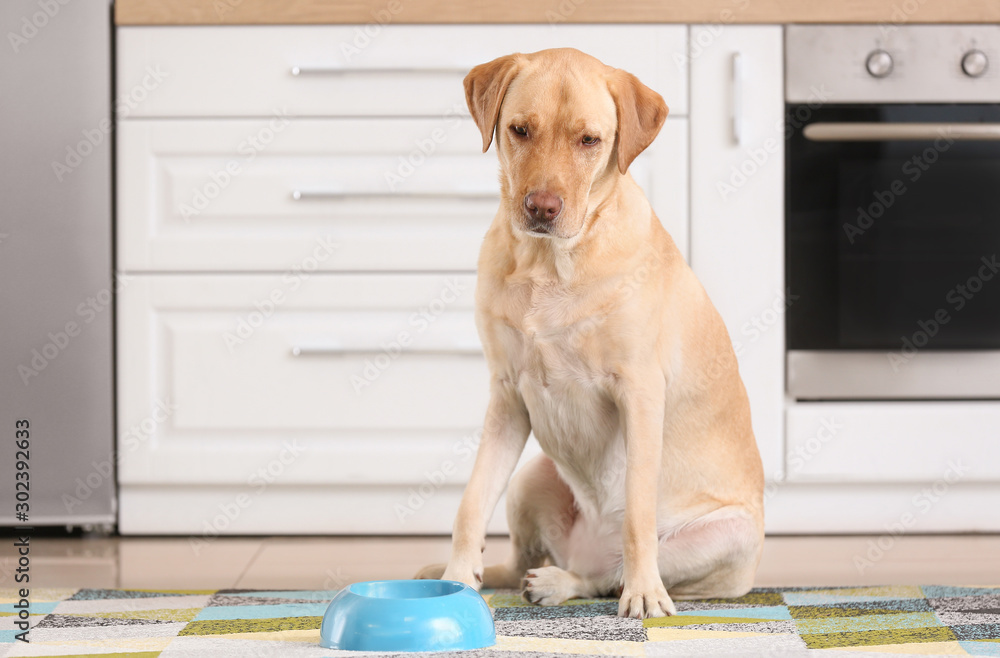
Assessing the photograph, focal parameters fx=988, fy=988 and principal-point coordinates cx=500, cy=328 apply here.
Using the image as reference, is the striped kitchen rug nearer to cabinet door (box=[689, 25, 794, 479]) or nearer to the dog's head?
the dog's head

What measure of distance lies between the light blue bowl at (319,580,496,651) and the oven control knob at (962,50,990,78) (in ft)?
6.18

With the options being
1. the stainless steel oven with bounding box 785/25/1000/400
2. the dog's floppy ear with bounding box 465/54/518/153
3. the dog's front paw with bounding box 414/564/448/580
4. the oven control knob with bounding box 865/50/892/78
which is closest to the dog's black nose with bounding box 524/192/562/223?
the dog's floppy ear with bounding box 465/54/518/153

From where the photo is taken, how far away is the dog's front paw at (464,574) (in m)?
1.59

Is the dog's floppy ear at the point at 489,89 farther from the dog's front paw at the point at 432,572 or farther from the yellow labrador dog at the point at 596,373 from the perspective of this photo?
the dog's front paw at the point at 432,572

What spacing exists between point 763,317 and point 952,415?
0.52 m

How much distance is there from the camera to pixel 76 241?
7.81ft

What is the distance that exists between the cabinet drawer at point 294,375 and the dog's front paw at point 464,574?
810 mm

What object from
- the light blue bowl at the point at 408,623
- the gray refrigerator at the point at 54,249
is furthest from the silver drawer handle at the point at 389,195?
the light blue bowl at the point at 408,623

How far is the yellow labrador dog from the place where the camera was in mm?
1548

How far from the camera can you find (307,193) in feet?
7.88

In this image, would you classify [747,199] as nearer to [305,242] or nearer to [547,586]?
[305,242]

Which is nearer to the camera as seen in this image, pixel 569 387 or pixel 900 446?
pixel 569 387

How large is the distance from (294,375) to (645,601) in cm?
120

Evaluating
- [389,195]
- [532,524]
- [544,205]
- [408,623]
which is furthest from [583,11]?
[408,623]
